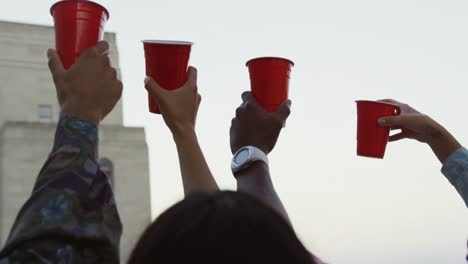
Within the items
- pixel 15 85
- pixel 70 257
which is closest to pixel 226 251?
pixel 70 257

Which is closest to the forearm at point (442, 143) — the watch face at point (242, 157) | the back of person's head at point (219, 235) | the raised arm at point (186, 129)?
the watch face at point (242, 157)

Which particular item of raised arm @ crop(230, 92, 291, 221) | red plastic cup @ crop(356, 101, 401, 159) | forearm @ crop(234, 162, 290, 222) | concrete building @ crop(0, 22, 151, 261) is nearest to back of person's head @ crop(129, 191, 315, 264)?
forearm @ crop(234, 162, 290, 222)

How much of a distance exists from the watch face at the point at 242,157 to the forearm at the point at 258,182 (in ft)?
0.08

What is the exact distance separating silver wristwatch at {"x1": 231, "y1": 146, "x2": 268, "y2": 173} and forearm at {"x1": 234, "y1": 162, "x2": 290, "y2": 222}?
11 millimetres

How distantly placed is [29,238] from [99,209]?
124 mm

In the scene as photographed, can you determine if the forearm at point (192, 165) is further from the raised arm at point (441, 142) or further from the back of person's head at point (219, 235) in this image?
the raised arm at point (441, 142)

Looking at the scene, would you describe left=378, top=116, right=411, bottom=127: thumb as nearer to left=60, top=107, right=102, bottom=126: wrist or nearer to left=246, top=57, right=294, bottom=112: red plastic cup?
left=246, top=57, right=294, bottom=112: red plastic cup

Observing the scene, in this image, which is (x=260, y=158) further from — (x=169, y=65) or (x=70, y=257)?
(x=70, y=257)

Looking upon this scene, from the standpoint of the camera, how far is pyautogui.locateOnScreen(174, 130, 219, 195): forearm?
5.06 feet

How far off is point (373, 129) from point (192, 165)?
0.84 meters

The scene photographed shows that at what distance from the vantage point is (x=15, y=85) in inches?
957

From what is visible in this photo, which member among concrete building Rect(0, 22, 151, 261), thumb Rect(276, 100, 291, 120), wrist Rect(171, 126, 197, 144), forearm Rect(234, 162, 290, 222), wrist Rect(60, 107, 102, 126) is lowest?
concrete building Rect(0, 22, 151, 261)

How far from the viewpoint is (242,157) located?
6.15 feet

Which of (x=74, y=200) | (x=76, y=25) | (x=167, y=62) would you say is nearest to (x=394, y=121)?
(x=167, y=62)
